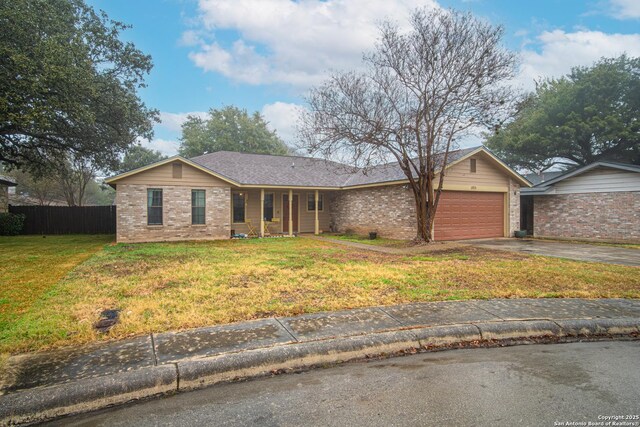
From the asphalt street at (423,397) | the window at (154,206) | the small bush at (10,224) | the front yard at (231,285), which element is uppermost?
the window at (154,206)

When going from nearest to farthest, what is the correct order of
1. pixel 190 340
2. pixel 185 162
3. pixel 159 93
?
1. pixel 190 340
2. pixel 185 162
3. pixel 159 93

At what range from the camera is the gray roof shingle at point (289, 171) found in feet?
55.0

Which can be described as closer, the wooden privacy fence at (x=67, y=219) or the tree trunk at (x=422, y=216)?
the tree trunk at (x=422, y=216)

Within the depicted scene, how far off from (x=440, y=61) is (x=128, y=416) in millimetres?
12816

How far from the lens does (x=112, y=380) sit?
2.81 meters

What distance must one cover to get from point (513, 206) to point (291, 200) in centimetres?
1092

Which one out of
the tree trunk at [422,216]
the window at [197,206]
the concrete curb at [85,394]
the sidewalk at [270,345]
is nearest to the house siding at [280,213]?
the window at [197,206]

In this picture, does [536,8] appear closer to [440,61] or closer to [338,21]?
[440,61]

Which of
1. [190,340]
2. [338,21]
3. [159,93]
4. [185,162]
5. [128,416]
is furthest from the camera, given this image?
[159,93]

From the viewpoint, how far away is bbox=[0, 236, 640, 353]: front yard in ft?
14.0

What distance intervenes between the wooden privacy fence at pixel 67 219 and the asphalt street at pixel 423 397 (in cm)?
2021

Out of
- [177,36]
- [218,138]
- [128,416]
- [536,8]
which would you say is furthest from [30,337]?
[218,138]

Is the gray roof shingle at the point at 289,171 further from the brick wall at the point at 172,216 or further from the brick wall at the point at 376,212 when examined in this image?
the brick wall at the point at 172,216

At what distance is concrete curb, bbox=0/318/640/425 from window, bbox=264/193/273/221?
15189 mm
